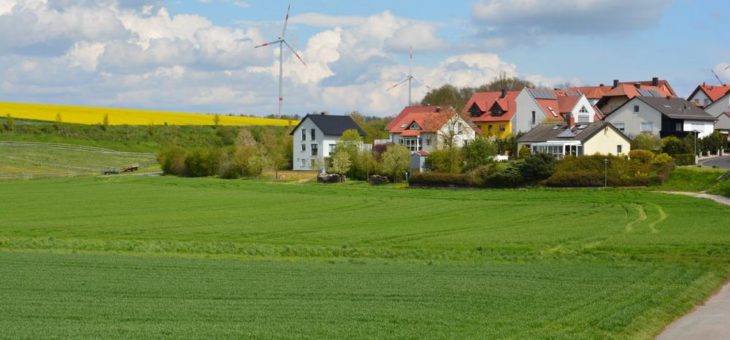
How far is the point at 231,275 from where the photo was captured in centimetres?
2734

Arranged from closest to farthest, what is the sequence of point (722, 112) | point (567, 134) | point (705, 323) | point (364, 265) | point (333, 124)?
1. point (705, 323)
2. point (364, 265)
3. point (567, 134)
4. point (333, 124)
5. point (722, 112)

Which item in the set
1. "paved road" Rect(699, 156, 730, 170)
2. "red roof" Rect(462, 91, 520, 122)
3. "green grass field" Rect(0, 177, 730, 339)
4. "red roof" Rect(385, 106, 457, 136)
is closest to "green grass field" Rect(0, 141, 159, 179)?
"red roof" Rect(385, 106, 457, 136)

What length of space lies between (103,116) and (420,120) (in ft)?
235

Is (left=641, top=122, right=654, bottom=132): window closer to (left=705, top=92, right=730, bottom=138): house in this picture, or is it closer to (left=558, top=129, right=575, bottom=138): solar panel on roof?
(left=705, top=92, right=730, bottom=138): house

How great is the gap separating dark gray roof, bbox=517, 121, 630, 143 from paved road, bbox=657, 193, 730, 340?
60.4 metres

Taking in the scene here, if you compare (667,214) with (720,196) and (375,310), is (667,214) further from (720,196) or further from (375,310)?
(375,310)

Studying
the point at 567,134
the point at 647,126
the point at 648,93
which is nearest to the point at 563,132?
the point at 567,134

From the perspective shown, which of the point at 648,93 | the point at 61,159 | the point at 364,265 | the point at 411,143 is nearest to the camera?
the point at 364,265

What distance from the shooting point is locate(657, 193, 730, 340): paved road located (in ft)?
62.3

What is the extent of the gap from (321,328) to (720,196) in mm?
47683

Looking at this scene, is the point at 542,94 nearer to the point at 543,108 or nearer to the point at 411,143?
the point at 543,108

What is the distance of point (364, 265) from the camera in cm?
3145

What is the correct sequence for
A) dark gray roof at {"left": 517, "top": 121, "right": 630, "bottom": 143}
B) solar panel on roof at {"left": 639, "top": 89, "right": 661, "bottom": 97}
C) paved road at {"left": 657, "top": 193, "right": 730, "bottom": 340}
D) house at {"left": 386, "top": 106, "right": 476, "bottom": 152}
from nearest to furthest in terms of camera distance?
1. paved road at {"left": 657, "top": 193, "right": 730, "bottom": 340}
2. dark gray roof at {"left": 517, "top": 121, "right": 630, "bottom": 143}
3. house at {"left": 386, "top": 106, "right": 476, "bottom": 152}
4. solar panel on roof at {"left": 639, "top": 89, "right": 661, "bottom": 97}

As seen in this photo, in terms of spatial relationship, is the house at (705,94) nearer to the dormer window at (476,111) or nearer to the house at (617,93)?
the house at (617,93)
